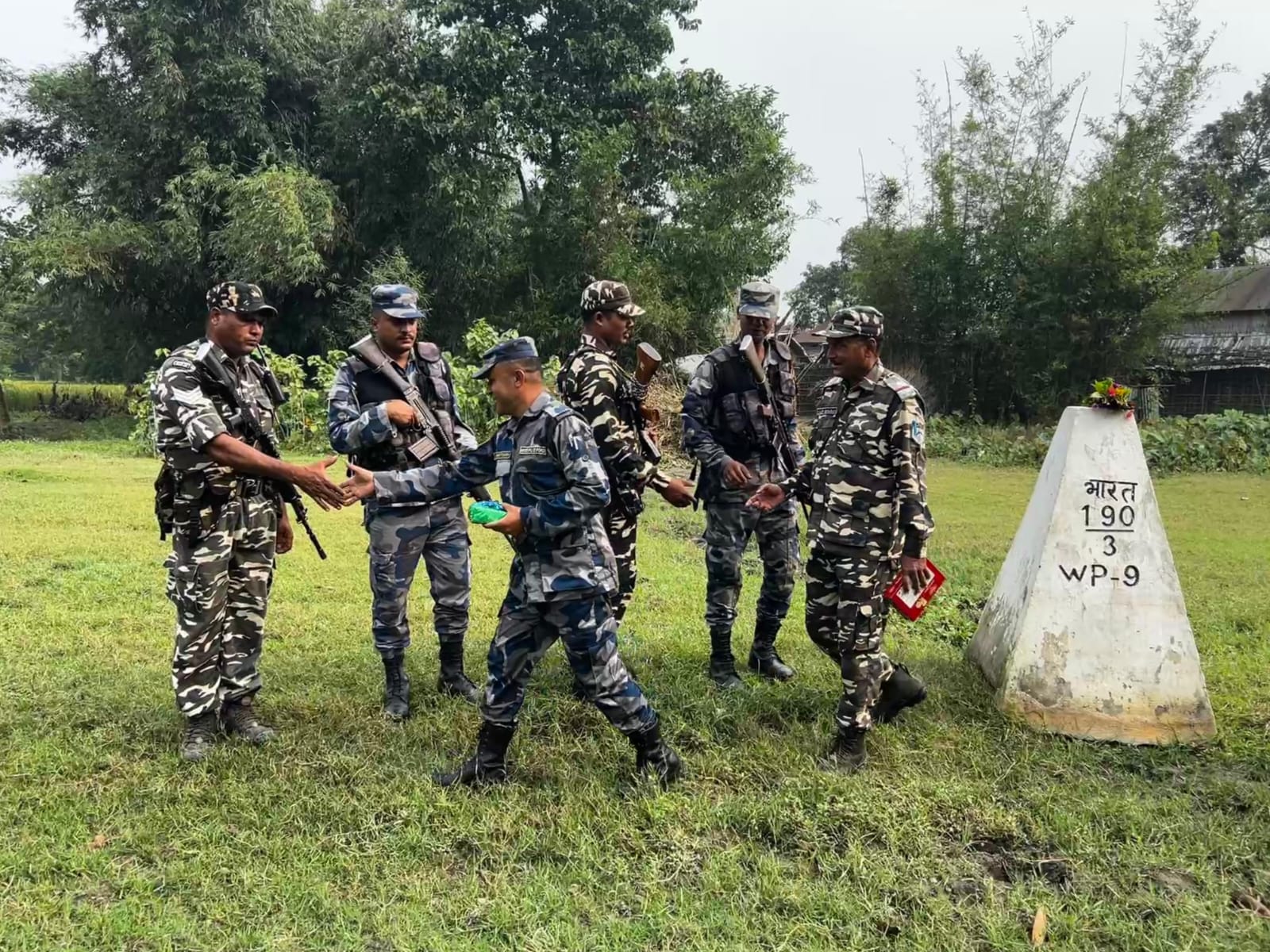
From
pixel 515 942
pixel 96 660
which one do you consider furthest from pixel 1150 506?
pixel 96 660

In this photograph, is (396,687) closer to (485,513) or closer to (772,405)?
(485,513)

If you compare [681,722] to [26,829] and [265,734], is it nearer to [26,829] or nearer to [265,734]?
[265,734]

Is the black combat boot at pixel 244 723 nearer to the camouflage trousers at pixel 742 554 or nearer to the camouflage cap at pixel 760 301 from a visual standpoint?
the camouflage trousers at pixel 742 554

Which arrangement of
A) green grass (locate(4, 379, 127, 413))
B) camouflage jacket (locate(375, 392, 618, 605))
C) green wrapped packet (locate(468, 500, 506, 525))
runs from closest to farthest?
green wrapped packet (locate(468, 500, 506, 525))
camouflage jacket (locate(375, 392, 618, 605))
green grass (locate(4, 379, 127, 413))

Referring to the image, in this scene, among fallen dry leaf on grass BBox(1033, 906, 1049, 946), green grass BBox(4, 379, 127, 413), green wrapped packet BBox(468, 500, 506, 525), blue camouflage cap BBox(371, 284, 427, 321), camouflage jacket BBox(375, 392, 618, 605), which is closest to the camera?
fallen dry leaf on grass BBox(1033, 906, 1049, 946)

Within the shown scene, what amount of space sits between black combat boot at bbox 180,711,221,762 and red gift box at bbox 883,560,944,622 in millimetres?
2825

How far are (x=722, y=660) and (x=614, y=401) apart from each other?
4.87 ft

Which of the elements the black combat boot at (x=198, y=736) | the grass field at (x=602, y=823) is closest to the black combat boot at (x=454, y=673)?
the grass field at (x=602, y=823)

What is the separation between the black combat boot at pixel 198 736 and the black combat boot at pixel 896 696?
2.76m

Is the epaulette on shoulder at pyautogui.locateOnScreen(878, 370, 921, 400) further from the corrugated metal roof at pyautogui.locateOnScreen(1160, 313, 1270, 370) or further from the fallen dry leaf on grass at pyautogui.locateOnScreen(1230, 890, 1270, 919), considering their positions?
the corrugated metal roof at pyautogui.locateOnScreen(1160, 313, 1270, 370)

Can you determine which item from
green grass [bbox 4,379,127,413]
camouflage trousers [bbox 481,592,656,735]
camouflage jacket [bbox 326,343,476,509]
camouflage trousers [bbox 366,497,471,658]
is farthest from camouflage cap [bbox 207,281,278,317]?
green grass [bbox 4,379,127,413]

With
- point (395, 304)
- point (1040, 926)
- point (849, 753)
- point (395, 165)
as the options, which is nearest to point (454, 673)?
point (395, 304)

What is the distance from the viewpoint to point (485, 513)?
2.78 m

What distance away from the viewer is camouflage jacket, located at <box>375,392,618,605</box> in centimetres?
299
